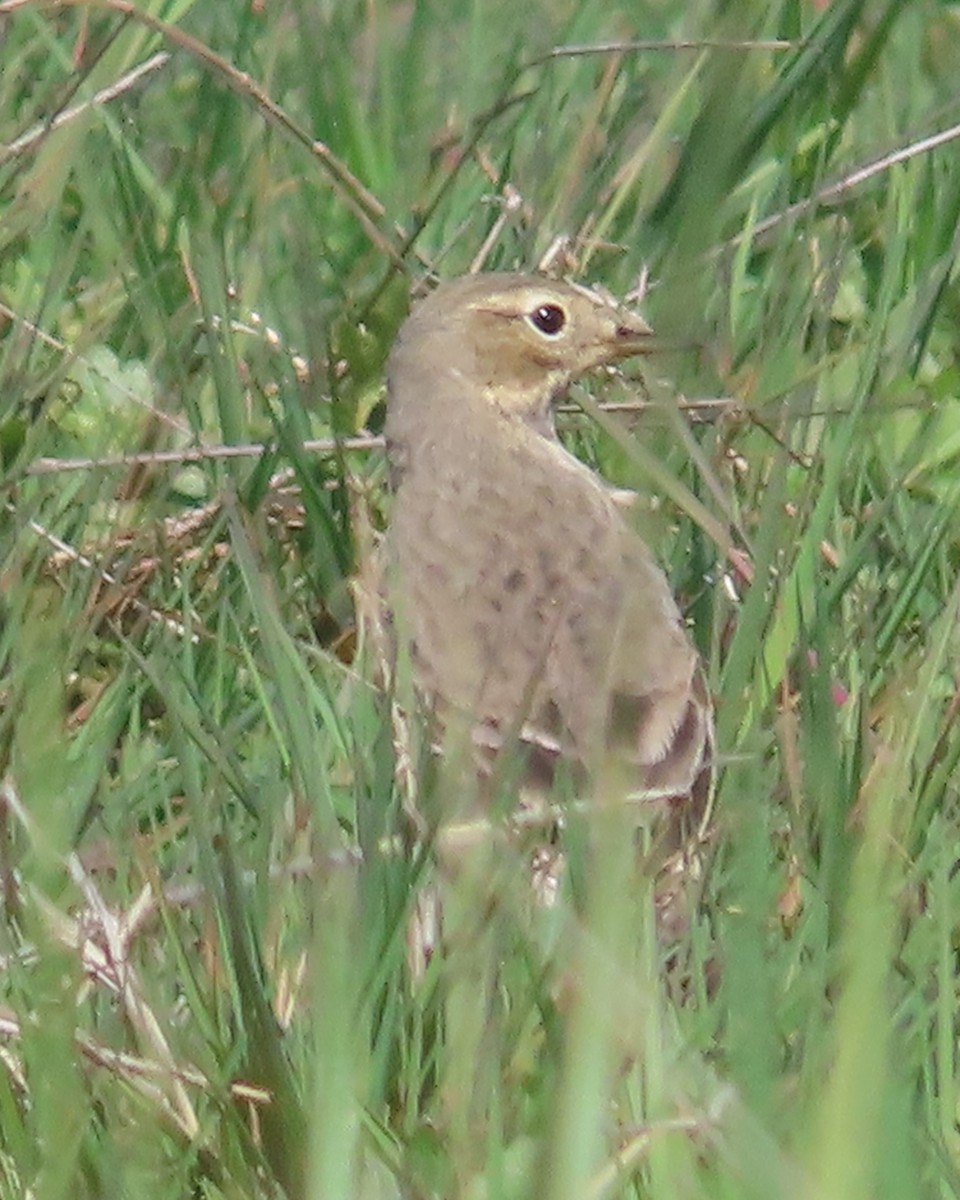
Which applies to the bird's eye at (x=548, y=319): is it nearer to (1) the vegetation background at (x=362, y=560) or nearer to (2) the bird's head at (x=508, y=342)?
(2) the bird's head at (x=508, y=342)

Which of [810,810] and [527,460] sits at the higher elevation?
[810,810]

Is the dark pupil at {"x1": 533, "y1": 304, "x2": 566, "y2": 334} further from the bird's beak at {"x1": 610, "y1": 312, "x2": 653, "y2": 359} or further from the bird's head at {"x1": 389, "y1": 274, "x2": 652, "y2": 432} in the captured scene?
the bird's beak at {"x1": 610, "y1": 312, "x2": 653, "y2": 359}

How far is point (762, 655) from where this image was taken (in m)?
3.51

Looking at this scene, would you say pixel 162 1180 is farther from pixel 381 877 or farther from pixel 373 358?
pixel 373 358

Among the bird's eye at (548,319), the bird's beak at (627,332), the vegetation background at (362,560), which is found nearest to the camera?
the vegetation background at (362,560)

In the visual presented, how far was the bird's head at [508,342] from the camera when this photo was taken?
456cm

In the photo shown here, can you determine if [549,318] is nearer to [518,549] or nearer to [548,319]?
[548,319]

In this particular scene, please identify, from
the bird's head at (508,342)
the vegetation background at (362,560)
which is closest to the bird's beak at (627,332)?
the bird's head at (508,342)

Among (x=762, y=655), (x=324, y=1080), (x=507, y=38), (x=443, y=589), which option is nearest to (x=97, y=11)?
(x=507, y=38)

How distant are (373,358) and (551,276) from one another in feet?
1.30

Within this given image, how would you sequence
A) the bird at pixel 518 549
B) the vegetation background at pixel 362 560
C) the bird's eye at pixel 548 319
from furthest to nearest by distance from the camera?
the bird's eye at pixel 548 319 < the bird at pixel 518 549 < the vegetation background at pixel 362 560

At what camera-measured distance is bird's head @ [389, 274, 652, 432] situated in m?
4.56

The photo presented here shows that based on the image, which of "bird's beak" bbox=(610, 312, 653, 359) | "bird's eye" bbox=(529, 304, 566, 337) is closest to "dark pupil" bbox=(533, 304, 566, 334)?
"bird's eye" bbox=(529, 304, 566, 337)

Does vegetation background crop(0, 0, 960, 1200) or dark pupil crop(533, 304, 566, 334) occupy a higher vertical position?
vegetation background crop(0, 0, 960, 1200)
